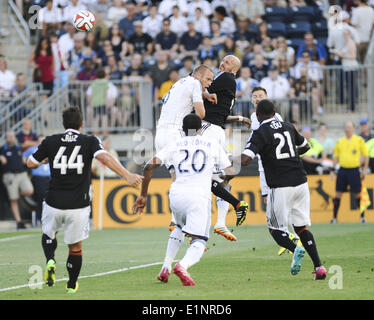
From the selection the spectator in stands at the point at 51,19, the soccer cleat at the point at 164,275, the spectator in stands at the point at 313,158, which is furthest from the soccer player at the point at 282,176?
the spectator in stands at the point at 51,19

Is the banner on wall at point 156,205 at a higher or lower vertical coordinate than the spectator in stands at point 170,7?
lower

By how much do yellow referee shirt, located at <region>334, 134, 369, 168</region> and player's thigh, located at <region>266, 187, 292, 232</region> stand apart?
1221cm

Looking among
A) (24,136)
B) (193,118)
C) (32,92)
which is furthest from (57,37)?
(193,118)

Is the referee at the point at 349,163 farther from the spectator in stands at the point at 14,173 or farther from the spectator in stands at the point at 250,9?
the spectator in stands at the point at 14,173

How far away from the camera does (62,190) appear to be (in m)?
10.4

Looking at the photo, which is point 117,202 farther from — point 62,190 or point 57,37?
point 62,190

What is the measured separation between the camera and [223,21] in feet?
91.6

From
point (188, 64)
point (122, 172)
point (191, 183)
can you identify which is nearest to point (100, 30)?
point (188, 64)

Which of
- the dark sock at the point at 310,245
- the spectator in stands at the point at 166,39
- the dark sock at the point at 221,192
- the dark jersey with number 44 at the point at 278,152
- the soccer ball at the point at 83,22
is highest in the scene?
the soccer ball at the point at 83,22

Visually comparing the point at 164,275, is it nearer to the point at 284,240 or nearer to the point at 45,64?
the point at 284,240

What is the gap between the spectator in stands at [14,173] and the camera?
2467 centimetres

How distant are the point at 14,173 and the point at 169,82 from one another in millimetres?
4918

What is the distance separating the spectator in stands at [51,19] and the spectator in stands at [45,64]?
5.90 ft

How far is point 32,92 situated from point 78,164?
1658 centimetres
